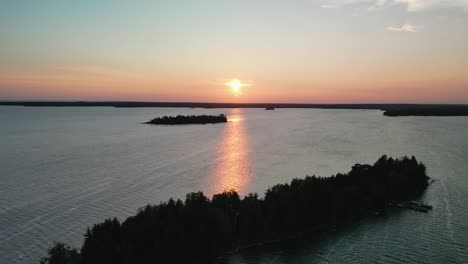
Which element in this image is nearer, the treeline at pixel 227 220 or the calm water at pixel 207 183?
the treeline at pixel 227 220

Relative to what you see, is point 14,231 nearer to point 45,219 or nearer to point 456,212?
point 45,219

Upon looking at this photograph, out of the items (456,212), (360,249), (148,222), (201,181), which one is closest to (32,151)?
(201,181)

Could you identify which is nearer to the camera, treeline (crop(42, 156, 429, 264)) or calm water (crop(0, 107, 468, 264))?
treeline (crop(42, 156, 429, 264))

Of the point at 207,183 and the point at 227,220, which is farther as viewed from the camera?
the point at 207,183

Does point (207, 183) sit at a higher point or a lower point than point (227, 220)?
lower

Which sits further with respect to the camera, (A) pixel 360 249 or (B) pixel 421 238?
(B) pixel 421 238
